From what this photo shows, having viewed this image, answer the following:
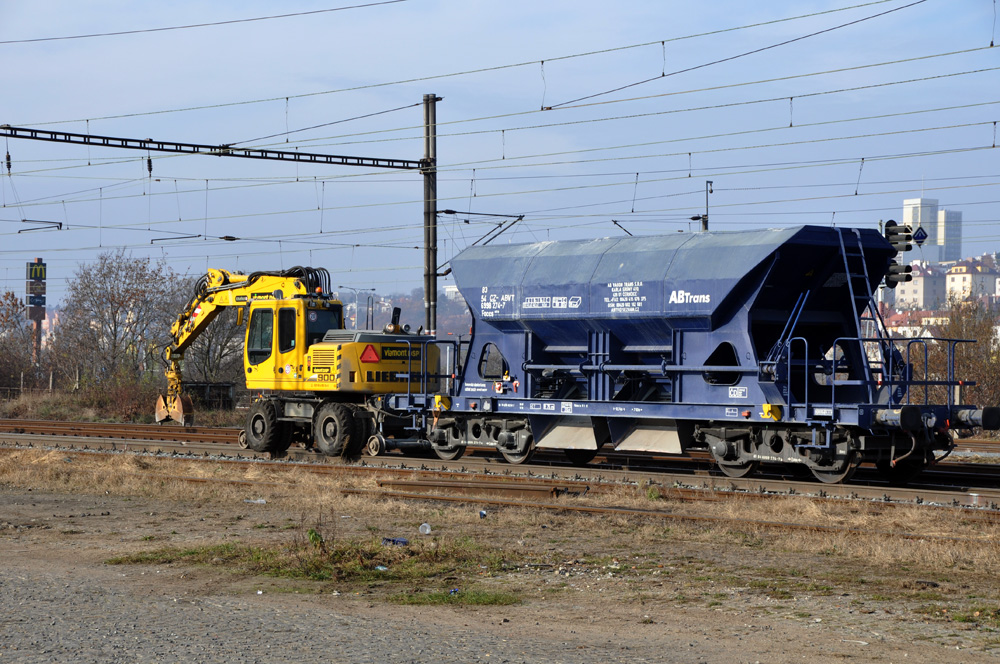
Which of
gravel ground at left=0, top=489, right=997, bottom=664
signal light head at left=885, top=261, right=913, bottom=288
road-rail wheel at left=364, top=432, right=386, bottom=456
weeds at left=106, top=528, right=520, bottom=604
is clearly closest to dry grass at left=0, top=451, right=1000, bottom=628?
weeds at left=106, top=528, right=520, bottom=604

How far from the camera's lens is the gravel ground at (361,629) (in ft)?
23.5

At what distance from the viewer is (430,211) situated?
2870 centimetres

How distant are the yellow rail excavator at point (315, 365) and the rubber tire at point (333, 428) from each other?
0.02m

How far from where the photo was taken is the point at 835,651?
7223 mm

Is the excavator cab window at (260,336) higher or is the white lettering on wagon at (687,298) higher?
the white lettering on wagon at (687,298)

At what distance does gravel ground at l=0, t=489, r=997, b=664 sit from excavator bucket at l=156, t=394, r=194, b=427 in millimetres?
15005

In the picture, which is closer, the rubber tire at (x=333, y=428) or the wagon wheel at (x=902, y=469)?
the wagon wheel at (x=902, y=469)

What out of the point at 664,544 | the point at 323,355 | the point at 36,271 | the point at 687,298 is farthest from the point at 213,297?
the point at 36,271

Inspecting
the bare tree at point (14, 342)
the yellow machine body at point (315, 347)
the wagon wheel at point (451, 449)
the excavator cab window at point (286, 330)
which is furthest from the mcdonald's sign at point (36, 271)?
the wagon wheel at point (451, 449)

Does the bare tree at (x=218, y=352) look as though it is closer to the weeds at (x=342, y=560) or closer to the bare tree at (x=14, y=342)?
the bare tree at (x=14, y=342)

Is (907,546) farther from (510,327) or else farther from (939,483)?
(510,327)

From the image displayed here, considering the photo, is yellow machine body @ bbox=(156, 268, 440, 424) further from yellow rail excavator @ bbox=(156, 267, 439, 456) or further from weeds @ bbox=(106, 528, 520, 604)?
weeds @ bbox=(106, 528, 520, 604)

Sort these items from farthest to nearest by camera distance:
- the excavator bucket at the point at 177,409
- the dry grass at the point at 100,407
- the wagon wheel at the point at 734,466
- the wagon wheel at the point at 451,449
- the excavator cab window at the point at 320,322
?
the dry grass at the point at 100,407
the excavator bucket at the point at 177,409
the excavator cab window at the point at 320,322
the wagon wheel at the point at 451,449
the wagon wheel at the point at 734,466

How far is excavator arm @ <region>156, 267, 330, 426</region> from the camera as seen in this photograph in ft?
71.9
